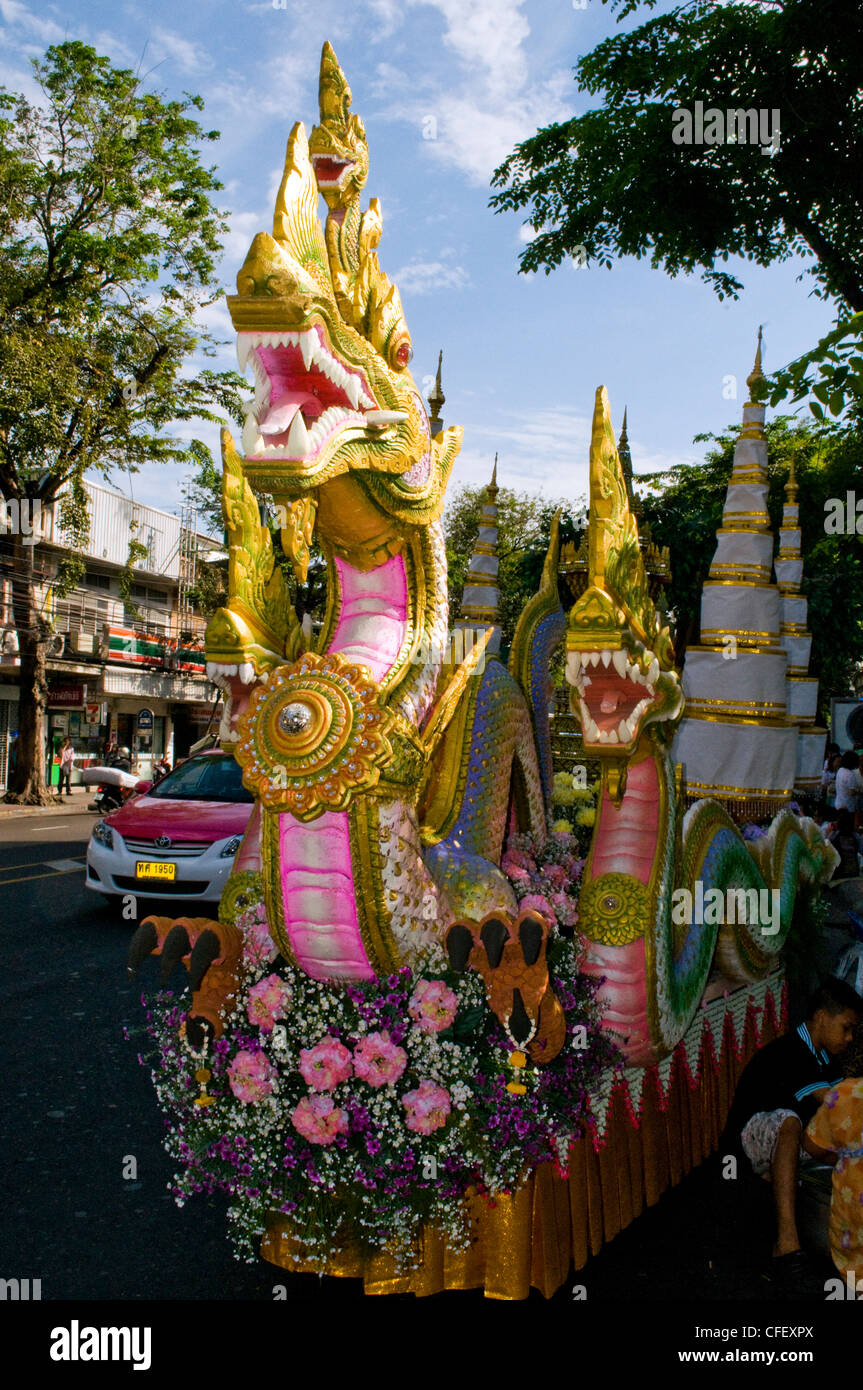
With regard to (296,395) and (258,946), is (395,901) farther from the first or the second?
(296,395)

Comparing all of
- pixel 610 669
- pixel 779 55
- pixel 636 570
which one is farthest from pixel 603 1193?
pixel 779 55

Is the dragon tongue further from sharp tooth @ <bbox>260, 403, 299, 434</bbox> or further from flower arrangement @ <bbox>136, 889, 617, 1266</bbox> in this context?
flower arrangement @ <bbox>136, 889, 617, 1266</bbox>

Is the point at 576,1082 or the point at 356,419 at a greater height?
the point at 356,419

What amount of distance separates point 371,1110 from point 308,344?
1.79 meters

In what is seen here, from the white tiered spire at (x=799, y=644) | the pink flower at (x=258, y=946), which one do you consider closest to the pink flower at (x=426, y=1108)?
the pink flower at (x=258, y=946)

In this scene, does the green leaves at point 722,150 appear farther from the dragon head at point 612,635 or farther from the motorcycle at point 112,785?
the motorcycle at point 112,785

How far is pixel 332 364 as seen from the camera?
2.33 m

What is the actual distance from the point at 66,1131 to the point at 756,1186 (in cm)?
273

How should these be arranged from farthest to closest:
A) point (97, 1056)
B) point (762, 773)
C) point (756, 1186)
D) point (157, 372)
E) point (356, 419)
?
point (157, 372)
point (97, 1056)
point (762, 773)
point (756, 1186)
point (356, 419)

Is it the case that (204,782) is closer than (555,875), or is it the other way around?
(555,875)

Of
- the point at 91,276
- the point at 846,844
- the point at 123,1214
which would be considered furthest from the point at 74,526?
the point at 123,1214

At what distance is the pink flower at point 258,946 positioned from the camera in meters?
2.65

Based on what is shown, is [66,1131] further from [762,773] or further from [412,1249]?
[762,773]

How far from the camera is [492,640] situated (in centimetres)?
407
